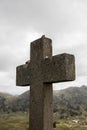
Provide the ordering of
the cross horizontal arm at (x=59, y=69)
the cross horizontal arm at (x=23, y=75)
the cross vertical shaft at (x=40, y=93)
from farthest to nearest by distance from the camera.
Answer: the cross horizontal arm at (x=23, y=75) < the cross vertical shaft at (x=40, y=93) < the cross horizontal arm at (x=59, y=69)

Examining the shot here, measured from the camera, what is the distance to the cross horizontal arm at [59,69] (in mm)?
6875

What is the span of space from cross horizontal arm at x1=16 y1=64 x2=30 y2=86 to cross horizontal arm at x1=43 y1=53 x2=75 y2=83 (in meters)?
1.13

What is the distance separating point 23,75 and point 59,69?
2114 mm

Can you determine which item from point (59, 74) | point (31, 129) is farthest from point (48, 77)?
point (31, 129)

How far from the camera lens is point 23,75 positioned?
8914 mm

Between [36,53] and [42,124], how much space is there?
2119mm

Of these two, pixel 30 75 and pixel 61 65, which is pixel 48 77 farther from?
pixel 30 75

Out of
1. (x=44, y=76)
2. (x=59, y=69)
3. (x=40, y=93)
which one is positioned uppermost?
(x=59, y=69)

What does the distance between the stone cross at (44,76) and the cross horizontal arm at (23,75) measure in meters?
0.06

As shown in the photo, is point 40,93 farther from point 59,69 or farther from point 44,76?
point 59,69

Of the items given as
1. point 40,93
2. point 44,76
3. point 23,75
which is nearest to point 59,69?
point 44,76

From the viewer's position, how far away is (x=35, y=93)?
26.2 feet

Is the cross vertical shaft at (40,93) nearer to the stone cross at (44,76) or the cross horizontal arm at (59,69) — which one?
the stone cross at (44,76)

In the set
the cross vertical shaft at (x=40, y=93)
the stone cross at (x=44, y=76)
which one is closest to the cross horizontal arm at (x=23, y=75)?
the stone cross at (x=44, y=76)
